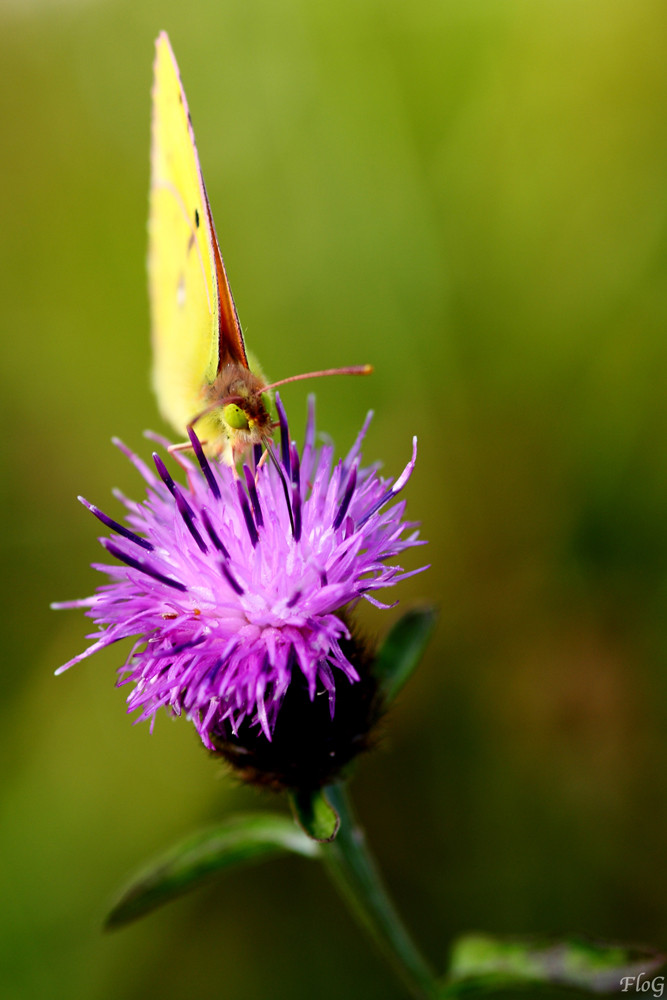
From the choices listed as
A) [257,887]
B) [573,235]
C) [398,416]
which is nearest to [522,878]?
[257,887]

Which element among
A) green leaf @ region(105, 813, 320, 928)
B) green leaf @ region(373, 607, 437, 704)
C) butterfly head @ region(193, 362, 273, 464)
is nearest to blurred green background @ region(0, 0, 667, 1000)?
green leaf @ region(105, 813, 320, 928)

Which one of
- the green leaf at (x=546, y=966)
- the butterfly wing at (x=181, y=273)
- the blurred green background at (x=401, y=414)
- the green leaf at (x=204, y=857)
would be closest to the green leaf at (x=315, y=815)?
the green leaf at (x=204, y=857)

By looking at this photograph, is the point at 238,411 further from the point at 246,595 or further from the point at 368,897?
the point at 368,897

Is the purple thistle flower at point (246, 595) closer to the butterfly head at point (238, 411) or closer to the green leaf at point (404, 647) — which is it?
the butterfly head at point (238, 411)

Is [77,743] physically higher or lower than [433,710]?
higher

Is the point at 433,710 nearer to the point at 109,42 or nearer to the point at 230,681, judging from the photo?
the point at 230,681
